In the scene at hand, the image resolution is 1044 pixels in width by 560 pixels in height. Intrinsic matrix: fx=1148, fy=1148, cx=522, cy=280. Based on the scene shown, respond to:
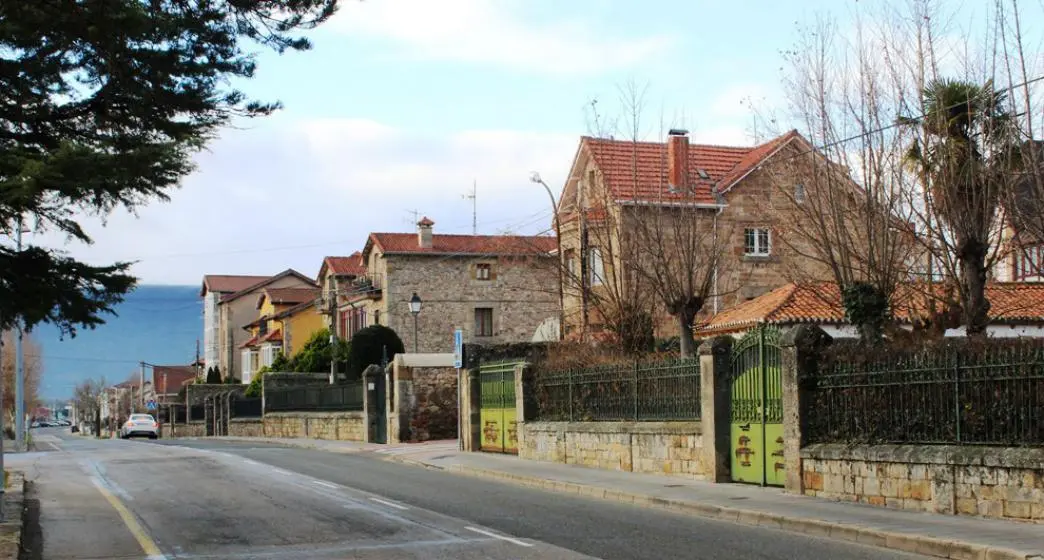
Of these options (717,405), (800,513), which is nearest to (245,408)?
(717,405)

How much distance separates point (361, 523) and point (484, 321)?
49.5 metres

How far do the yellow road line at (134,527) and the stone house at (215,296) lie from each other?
290 feet

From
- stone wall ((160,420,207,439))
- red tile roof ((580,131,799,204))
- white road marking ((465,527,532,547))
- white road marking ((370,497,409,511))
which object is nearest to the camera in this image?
white road marking ((465,527,532,547))

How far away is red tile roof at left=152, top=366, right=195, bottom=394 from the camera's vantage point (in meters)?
134

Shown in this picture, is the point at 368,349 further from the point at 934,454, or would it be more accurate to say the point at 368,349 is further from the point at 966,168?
the point at 934,454

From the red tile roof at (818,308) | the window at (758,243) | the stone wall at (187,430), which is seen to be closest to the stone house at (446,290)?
the stone wall at (187,430)

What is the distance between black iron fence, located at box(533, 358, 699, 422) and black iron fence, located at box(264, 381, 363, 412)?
14.8m

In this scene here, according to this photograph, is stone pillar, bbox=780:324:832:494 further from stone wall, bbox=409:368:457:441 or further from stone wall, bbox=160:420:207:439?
stone wall, bbox=160:420:207:439

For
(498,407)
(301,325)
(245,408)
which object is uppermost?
(301,325)

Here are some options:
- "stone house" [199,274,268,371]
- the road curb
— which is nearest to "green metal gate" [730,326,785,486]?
the road curb

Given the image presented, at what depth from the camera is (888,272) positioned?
21250 millimetres

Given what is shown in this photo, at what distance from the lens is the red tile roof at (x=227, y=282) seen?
10600 centimetres

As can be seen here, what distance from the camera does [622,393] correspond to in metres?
22.2

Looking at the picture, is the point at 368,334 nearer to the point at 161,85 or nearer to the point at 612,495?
the point at 612,495
